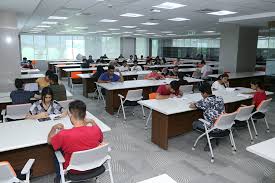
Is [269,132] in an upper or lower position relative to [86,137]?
lower

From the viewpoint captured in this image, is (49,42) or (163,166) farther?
(49,42)

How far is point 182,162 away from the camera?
3.72 meters

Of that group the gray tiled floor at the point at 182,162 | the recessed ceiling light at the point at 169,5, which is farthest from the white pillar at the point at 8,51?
the recessed ceiling light at the point at 169,5

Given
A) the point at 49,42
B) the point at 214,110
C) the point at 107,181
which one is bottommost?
the point at 107,181

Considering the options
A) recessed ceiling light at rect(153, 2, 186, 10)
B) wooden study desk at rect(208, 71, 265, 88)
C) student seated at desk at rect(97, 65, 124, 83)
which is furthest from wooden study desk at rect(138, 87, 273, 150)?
wooden study desk at rect(208, 71, 265, 88)

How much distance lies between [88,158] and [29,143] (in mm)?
702

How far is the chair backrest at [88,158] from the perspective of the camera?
2.21 m

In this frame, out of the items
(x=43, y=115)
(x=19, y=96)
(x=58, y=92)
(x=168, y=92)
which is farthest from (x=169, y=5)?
(x=43, y=115)

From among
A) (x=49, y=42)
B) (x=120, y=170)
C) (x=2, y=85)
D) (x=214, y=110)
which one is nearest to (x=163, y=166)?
(x=120, y=170)

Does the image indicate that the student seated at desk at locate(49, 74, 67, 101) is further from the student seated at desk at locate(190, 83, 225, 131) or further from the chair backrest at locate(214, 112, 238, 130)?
the chair backrest at locate(214, 112, 238, 130)

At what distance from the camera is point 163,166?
11.8ft

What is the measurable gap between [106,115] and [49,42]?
49.3 feet

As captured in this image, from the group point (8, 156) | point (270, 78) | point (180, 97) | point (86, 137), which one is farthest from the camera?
point (270, 78)

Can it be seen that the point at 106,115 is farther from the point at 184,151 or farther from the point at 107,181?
the point at 107,181
